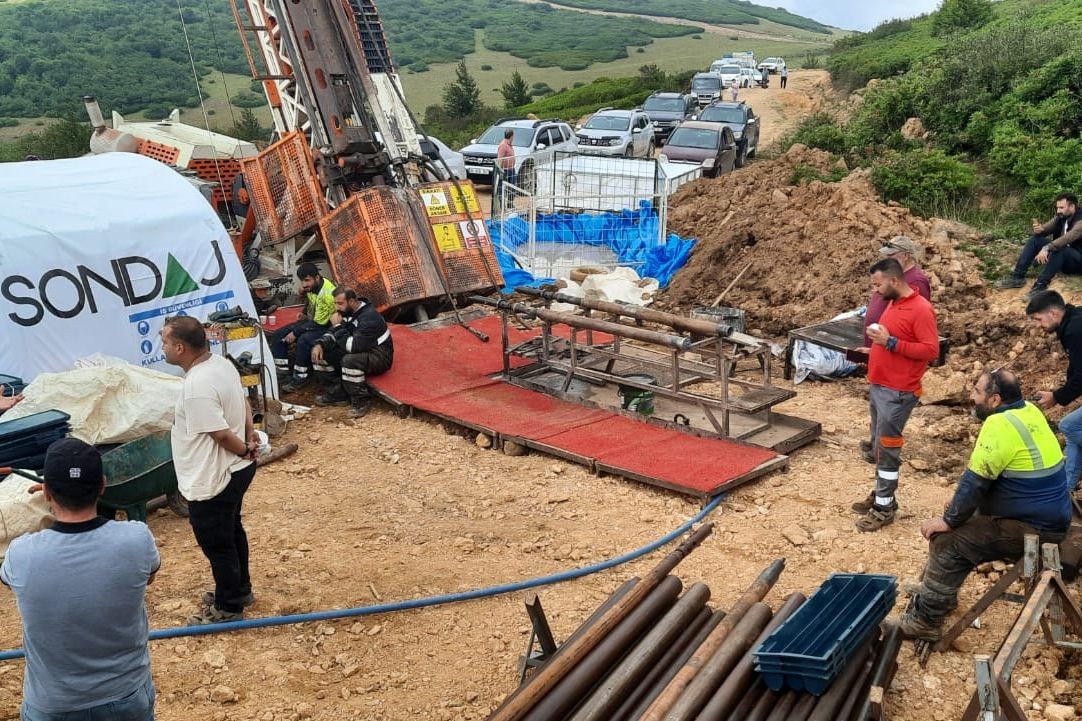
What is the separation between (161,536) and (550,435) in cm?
334

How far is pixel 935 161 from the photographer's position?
1471 cm

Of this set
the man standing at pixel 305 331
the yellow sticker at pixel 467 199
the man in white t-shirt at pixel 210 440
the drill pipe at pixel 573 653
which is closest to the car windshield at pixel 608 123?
the yellow sticker at pixel 467 199

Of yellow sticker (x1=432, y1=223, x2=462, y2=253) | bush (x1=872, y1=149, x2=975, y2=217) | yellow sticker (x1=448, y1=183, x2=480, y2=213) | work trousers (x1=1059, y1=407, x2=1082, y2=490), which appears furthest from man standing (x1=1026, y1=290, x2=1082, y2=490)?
bush (x1=872, y1=149, x2=975, y2=217)

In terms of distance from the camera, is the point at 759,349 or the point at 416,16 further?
the point at 416,16

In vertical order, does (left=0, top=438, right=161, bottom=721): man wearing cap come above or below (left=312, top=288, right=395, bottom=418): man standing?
above

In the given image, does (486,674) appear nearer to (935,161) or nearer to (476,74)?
(935,161)

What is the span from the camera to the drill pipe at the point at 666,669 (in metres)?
4.20

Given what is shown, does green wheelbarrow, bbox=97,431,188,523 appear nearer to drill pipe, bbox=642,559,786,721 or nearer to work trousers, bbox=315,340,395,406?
work trousers, bbox=315,340,395,406

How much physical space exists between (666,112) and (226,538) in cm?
2577

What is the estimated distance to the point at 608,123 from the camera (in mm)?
25656

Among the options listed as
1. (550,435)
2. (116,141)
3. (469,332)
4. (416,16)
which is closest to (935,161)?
(469,332)

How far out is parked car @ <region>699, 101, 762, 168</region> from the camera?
24.5 metres

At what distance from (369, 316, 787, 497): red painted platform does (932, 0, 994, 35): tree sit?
94.1 ft

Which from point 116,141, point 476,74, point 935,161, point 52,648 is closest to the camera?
point 52,648
